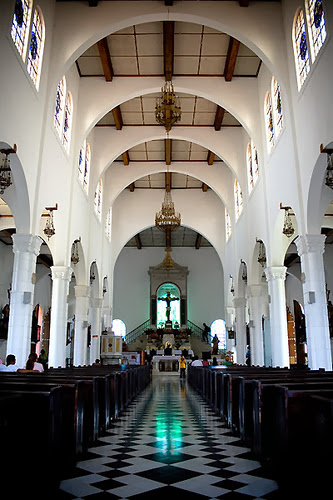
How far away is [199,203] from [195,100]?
926 centimetres

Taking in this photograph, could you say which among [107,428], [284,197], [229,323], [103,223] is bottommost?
[107,428]

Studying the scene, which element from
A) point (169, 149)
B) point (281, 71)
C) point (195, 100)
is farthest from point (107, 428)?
point (169, 149)

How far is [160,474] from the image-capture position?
439cm

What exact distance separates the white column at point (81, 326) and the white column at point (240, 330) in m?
7.80

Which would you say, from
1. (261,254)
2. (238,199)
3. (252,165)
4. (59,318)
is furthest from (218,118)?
(59,318)

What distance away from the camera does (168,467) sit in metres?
Answer: 4.66

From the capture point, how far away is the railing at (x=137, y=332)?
3250 cm

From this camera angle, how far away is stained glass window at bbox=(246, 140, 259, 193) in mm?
17297

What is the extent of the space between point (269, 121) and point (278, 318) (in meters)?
6.82

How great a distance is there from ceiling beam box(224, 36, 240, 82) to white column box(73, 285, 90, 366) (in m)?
9.99

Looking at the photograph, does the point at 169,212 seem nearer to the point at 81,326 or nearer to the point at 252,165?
the point at 252,165

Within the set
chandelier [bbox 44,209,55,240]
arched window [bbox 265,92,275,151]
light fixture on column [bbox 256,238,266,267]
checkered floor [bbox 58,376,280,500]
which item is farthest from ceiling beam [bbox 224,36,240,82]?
checkered floor [bbox 58,376,280,500]

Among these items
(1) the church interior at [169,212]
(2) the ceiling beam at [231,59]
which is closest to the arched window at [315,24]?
(1) the church interior at [169,212]

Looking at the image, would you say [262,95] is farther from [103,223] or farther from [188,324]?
[188,324]
